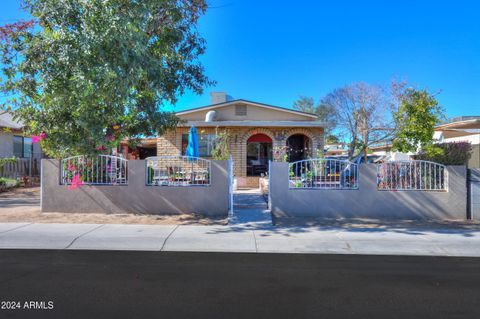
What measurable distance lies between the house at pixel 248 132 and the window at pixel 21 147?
9.28 meters

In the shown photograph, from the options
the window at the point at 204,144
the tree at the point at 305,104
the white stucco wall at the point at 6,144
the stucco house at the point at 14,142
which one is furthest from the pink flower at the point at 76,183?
the tree at the point at 305,104

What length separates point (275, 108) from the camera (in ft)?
55.0

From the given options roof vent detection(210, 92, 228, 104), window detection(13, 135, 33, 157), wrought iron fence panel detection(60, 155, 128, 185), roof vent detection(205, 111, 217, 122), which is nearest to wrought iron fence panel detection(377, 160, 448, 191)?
wrought iron fence panel detection(60, 155, 128, 185)

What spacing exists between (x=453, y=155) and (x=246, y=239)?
7395 millimetres

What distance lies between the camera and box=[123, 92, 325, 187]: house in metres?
16.1

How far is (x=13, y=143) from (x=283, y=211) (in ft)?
56.9

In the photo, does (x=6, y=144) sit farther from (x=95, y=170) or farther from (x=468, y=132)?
(x=468, y=132)

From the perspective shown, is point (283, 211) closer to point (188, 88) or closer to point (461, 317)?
point (188, 88)

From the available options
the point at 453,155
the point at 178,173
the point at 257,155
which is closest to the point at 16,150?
the point at 257,155

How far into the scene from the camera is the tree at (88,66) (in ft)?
→ 23.9

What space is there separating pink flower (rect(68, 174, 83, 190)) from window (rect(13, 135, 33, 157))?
1225cm

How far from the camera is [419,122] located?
10805 mm

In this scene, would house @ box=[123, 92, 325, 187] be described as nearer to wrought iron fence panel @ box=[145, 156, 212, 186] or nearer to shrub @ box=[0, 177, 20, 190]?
wrought iron fence panel @ box=[145, 156, 212, 186]

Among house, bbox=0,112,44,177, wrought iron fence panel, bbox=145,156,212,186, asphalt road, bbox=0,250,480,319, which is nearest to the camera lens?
asphalt road, bbox=0,250,480,319
